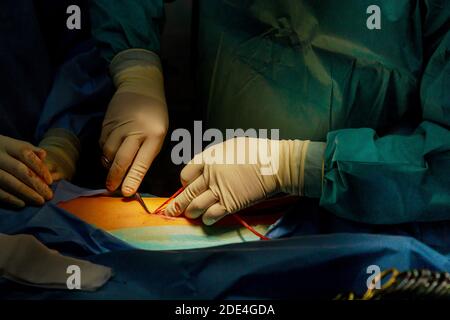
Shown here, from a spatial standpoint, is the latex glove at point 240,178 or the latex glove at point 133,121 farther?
the latex glove at point 133,121

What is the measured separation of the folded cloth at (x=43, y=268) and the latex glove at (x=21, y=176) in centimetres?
24

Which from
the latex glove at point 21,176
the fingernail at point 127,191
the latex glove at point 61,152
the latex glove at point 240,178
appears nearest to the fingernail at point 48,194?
the latex glove at point 21,176

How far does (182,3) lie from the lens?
2.33m

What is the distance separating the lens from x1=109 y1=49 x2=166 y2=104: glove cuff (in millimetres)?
2037

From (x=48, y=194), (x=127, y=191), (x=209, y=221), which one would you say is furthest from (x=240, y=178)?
(x=48, y=194)

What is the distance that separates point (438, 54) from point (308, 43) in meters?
0.38

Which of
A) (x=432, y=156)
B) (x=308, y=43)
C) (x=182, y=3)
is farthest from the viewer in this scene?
(x=182, y=3)

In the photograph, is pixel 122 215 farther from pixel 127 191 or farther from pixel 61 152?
pixel 61 152

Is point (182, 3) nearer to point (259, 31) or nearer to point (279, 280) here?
point (259, 31)

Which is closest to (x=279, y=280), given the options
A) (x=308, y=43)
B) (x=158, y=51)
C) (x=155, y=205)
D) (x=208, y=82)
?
(x=155, y=205)

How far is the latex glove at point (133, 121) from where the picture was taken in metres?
1.84

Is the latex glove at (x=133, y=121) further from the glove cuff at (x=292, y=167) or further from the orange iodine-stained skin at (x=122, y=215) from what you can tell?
the glove cuff at (x=292, y=167)

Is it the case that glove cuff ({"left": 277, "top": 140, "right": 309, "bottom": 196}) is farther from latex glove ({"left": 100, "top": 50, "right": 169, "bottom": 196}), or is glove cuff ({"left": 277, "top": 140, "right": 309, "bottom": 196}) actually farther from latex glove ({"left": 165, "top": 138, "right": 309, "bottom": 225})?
latex glove ({"left": 100, "top": 50, "right": 169, "bottom": 196})

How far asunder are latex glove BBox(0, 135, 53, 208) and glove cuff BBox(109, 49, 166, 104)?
18.6 inches
